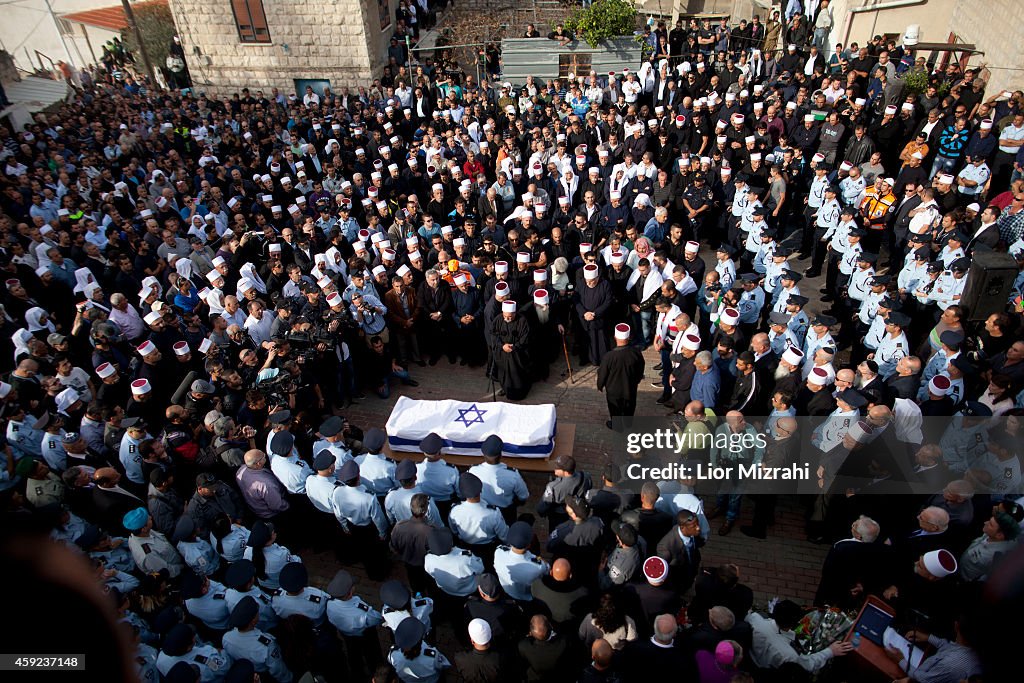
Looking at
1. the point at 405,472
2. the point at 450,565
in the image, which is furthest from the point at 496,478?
the point at 450,565

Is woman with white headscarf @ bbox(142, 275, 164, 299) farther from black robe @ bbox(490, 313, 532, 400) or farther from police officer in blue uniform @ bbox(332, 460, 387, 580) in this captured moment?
police officer in blue uniform @ bbox(332, 460, 387, 580)

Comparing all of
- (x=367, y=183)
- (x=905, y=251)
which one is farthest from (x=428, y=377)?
(x=905, y=251)

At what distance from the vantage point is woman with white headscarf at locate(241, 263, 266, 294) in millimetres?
9422

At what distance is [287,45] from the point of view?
806 inches

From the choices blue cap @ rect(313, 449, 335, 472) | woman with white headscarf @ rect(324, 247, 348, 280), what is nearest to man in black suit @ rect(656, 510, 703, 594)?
blue cap @ rect(313, 449, 335, 472)

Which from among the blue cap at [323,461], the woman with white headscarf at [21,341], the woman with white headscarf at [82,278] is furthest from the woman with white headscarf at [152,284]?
the blue cap at [323,461]

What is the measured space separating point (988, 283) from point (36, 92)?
1296 inches

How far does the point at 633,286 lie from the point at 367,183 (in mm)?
7979

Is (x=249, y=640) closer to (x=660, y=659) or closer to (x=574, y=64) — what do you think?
(x=660, y=659)

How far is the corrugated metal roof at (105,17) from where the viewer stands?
109ft

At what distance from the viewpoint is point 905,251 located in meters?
9.43

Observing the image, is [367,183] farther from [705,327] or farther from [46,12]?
[46,12]

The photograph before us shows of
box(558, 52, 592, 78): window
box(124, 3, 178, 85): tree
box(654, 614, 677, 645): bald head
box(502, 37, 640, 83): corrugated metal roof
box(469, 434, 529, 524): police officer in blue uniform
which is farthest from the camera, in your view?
box(124, 3, 178, 85): tree

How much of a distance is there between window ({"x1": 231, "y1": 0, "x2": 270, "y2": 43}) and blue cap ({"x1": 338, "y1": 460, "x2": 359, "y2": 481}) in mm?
20409
